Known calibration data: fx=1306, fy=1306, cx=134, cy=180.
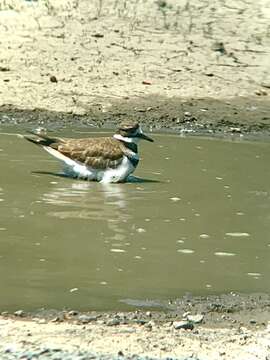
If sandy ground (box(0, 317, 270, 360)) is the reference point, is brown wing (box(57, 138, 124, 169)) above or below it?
below

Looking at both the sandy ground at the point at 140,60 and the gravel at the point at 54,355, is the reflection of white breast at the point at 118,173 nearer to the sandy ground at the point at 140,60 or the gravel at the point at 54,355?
the sandy ground at the point at 140,60

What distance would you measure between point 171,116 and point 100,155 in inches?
161

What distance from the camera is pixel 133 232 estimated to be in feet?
32.5

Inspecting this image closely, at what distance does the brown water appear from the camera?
8367 mm

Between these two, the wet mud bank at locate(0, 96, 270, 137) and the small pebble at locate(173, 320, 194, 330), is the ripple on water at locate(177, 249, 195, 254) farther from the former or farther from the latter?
the wet mud bank at locate(0, 96, 270, 137)

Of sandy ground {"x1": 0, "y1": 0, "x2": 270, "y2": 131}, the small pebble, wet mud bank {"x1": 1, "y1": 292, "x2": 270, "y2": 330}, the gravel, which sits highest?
the gravel

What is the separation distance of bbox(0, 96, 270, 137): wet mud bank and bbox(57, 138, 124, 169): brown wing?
116 inches

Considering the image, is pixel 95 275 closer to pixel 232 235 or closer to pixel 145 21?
pixel 232 235

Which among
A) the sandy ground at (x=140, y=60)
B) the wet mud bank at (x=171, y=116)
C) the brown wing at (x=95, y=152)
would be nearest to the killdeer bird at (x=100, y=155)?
the brown wing at (x=95, y=152)

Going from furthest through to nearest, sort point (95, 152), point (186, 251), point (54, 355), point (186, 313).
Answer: point (95, 152)
point (186, 251)
point (186, 313)
point (54, 355)

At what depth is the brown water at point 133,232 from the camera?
8.37m

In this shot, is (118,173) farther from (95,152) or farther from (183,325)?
(183,325)

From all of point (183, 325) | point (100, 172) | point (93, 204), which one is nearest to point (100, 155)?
point (100, 172)

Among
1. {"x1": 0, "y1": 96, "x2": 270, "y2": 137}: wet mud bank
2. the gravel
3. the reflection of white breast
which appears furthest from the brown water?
{"x1": 0, "y1": 96, "x2": 270, "y2": 137}: wet mud bank
